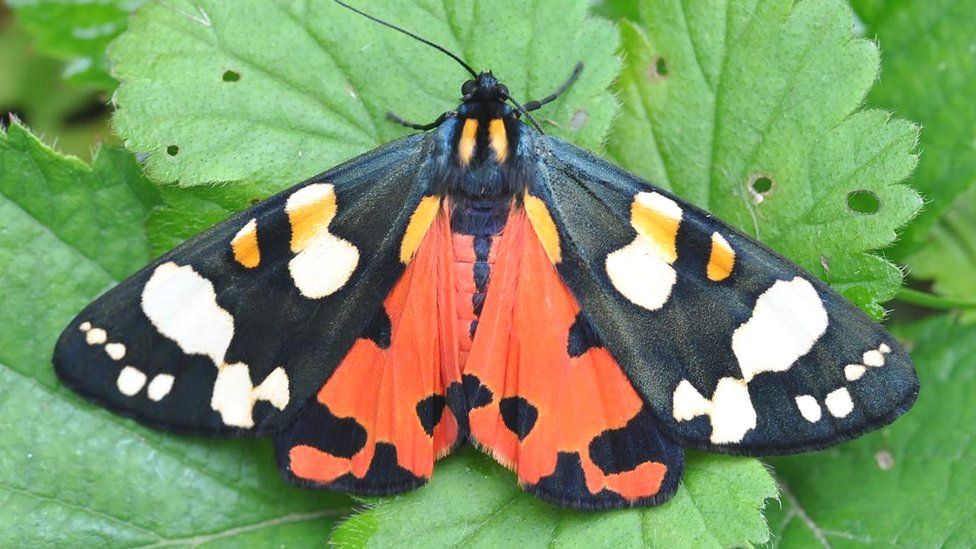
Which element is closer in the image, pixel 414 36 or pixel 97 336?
pixel 97 336

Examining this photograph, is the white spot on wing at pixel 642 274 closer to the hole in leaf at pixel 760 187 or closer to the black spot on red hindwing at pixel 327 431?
the hole in leaf at pixel 760 187

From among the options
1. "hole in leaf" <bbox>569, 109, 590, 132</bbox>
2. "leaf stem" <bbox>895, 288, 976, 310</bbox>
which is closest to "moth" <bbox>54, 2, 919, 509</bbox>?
"hole in leaf" <bbox>569, 109, 590, 132</bbox>

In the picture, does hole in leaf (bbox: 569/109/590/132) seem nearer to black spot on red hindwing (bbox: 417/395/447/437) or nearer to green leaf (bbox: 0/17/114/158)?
black spot on red hindwing (bbox: 417/395/447/437)

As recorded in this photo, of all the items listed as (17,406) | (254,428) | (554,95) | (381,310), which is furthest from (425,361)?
(17,406)

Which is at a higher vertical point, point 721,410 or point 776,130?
point 776,130

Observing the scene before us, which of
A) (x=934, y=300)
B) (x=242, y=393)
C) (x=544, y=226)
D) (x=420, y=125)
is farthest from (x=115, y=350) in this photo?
(x=934, y=300)

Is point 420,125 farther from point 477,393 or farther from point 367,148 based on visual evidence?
point 477,393
